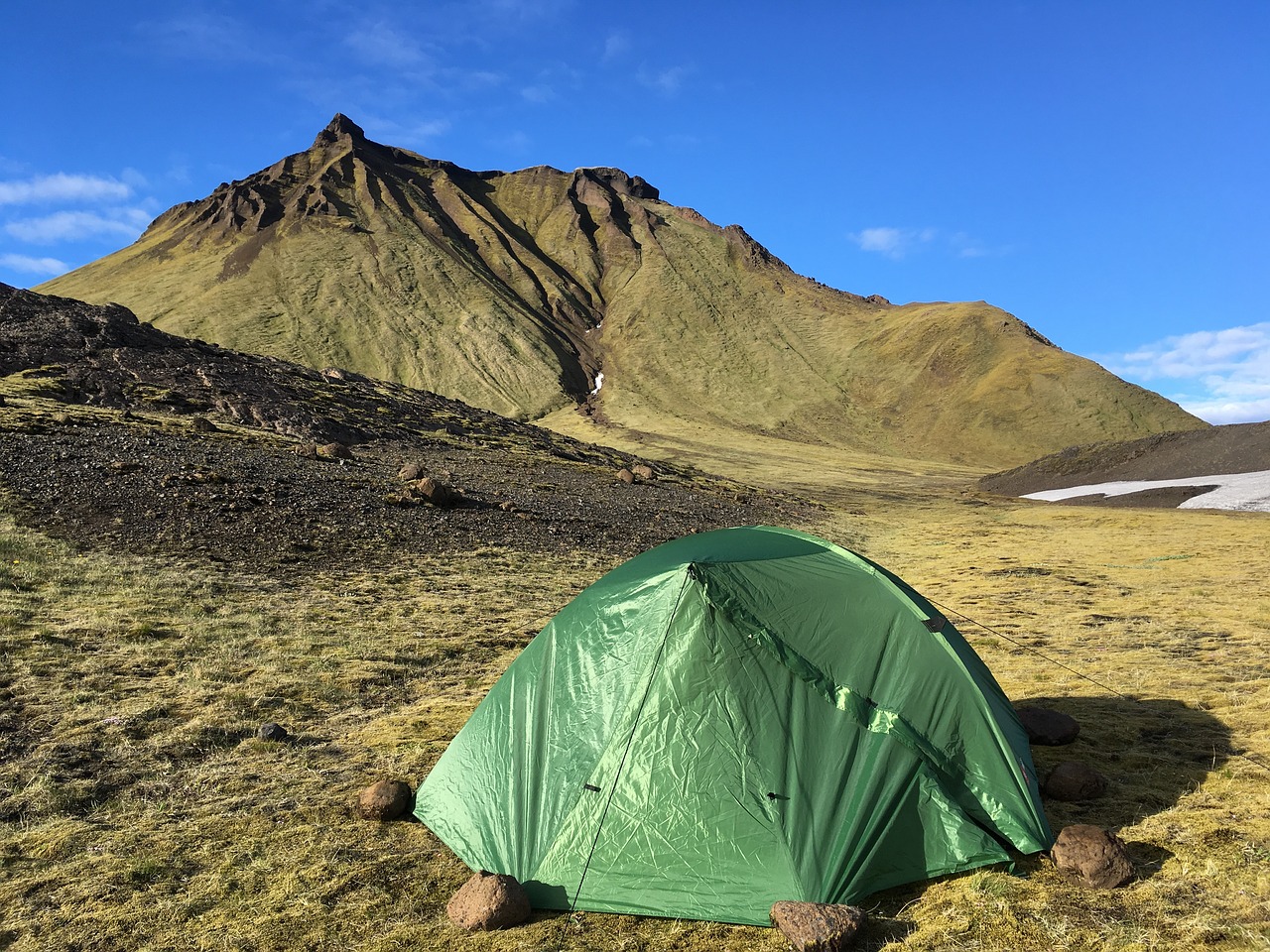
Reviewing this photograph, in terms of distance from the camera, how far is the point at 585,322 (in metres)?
148

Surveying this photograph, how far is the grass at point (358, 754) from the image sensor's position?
577cm

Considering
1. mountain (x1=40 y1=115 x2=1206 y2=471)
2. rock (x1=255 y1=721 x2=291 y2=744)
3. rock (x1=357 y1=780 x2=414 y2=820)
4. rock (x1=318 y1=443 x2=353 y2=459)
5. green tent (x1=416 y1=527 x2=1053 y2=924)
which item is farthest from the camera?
A: mountain (x1=40 y1=115 x2=1206 y2=471)

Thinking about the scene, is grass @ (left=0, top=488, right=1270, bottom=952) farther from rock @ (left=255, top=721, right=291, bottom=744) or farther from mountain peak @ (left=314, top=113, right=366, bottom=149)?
mountain peak @ (left=314, top=113, right=366, bottom=149)

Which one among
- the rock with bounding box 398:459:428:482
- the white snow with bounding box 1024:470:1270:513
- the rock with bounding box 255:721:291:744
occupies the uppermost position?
the white snow with bounding box 1024:470:1270:513

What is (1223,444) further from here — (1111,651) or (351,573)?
(351,573)

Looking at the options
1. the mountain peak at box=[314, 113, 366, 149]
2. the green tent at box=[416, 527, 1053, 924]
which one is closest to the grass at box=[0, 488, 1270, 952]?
the green tent at box=[416, 527, 1053, 924]

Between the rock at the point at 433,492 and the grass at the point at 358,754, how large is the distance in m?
6.26

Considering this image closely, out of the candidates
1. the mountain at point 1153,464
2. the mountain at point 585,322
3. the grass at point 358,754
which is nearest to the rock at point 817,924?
the grass at point 358,754

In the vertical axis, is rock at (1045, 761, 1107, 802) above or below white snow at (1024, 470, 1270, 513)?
below

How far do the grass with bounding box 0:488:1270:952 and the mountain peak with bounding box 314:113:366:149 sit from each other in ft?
605

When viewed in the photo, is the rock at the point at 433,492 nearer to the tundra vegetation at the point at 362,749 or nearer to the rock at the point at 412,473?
the rock at the point at 412,473

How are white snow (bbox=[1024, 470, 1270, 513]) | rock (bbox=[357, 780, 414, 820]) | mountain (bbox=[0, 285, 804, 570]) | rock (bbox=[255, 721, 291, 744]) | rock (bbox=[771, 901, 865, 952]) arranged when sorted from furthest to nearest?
white snow (bbox=[1024, 470, 1270, 513]) < mountain (bbox=[0, 285, 804, 570]) < rock (bbox=[255, 721, 291, 744]) < rock (bbox=[357, 780, 414, 820]) < rock (bbox=[771, 901, 865, 952])

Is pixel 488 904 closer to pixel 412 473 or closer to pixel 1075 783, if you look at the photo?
pixel 1075 783

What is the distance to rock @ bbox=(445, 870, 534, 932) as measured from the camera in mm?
5816
